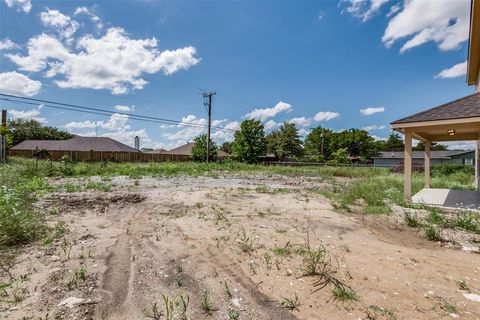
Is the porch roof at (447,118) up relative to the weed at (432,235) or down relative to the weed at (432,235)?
up

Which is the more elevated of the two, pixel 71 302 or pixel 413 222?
pixel 413 222

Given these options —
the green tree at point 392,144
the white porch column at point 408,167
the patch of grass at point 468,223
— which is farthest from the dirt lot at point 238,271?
the green tree at point 392,144

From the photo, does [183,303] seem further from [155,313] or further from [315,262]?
[315,262]

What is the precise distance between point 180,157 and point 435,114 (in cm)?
3122

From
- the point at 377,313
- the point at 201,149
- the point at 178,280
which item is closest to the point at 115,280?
the point at 178,280

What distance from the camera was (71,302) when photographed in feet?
7.17

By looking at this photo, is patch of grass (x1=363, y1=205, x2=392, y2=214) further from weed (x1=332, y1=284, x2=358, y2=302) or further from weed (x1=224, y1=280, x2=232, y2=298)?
weed (x1=224, y1=280, x2=232, y2=298)

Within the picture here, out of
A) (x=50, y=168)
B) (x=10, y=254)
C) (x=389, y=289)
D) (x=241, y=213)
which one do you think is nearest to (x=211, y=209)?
(x=241, y=213)

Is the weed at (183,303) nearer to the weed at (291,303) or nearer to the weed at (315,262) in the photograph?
the weed at (291,303)

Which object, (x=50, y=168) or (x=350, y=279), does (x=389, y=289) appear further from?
(x=50, y=168)

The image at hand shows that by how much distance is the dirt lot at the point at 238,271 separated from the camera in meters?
2.13

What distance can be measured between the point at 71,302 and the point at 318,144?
45607 millimetres

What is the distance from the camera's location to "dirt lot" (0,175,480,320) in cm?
213

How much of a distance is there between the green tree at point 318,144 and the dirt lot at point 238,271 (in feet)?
121
